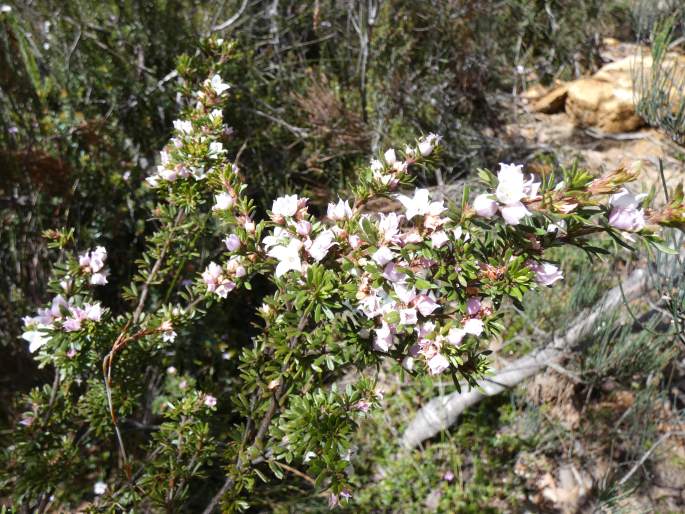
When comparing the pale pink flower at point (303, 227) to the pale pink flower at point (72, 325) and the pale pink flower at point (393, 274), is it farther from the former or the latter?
the pale pink flower at point (72, 325)

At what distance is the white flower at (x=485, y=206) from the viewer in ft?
3.17

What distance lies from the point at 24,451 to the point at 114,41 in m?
2.80

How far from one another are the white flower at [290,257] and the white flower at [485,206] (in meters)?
0.40

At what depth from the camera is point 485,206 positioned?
3.18 feet

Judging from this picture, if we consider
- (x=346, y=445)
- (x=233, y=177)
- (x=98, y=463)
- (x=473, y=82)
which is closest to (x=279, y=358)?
(x=346, y=445)

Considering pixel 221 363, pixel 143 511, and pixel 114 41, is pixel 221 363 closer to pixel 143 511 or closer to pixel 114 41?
pixel 143 511

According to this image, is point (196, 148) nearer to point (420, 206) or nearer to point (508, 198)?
point (420, 206)

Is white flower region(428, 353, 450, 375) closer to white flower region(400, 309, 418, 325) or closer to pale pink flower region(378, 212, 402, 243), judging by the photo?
white flower region(400, 309, 418, 325)

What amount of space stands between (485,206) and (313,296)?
0.41 meters

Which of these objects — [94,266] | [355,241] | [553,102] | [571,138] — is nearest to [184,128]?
[94,266]

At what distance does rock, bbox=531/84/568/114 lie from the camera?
16.2 ft

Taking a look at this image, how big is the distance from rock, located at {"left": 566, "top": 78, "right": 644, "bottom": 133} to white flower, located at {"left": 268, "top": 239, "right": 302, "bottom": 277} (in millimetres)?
4540

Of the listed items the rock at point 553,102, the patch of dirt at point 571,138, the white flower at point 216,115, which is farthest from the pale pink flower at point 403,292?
the rock at point 553,102

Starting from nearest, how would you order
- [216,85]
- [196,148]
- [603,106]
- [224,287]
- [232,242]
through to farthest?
[232,242] → [224,287] → [196,148] → [216,85] → [603,106]
